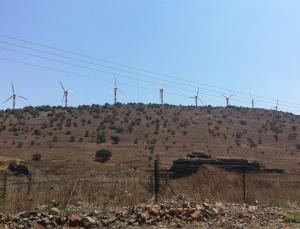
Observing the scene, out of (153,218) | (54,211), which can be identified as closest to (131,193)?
(153,218)

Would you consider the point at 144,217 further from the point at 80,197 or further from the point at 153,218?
the point at 80,197

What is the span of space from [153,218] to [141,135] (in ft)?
233

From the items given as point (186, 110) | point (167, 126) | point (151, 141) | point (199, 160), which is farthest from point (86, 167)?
point (186, 110)

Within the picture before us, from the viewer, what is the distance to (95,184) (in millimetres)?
23438

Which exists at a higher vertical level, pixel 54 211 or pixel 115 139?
pixel 115 139

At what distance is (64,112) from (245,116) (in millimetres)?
37953

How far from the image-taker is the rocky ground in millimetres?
15320

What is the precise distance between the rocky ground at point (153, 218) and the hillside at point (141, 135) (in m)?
30.7

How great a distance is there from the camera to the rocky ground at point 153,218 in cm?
1532

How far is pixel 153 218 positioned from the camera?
1681 centimetres

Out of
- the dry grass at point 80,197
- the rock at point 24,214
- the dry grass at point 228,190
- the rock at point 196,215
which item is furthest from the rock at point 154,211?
the dry grass at point 228,190

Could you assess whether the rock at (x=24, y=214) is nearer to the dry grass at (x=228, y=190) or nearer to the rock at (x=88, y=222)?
the rock at (x=88, y=222)

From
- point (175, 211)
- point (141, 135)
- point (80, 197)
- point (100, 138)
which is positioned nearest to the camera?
point (175, 211)

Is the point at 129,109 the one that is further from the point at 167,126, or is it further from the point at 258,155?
the point at 258,155
